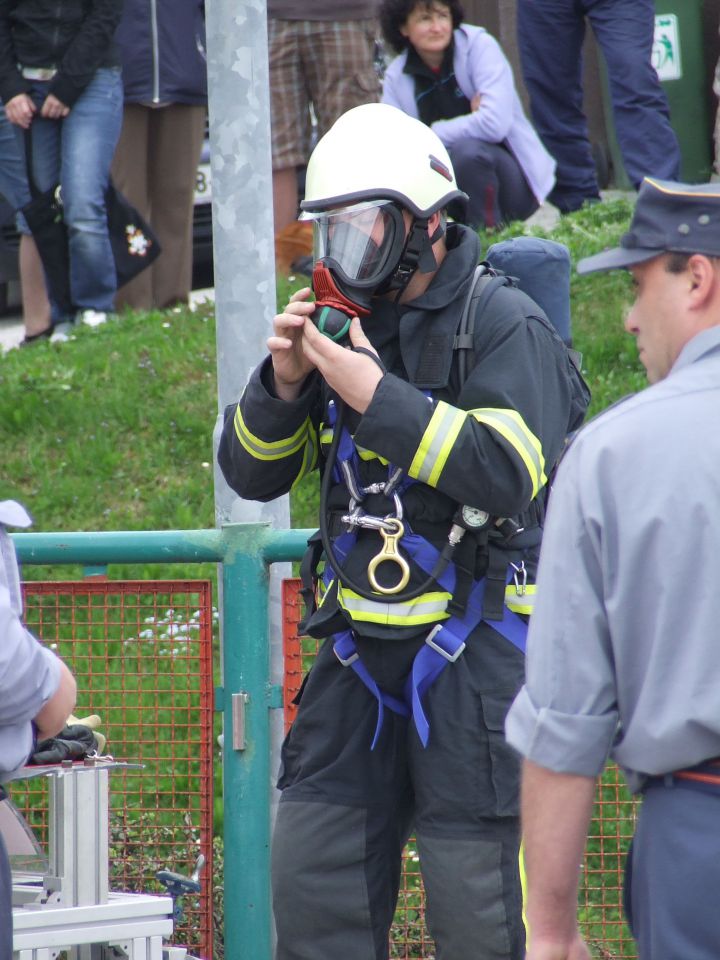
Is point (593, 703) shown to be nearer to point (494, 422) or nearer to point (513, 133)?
point (494, 422)

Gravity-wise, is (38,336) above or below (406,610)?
below

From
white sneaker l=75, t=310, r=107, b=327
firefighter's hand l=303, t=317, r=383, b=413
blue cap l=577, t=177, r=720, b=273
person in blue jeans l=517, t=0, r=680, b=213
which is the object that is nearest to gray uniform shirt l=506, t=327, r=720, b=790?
blue cap l=577, t=177, r=720, b=273

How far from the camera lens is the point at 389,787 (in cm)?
320

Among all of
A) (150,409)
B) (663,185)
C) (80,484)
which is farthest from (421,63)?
(663,185)

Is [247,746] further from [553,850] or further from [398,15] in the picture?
[398,15]

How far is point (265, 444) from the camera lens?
332 centimetres

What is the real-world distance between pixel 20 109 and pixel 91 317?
3.50 ft

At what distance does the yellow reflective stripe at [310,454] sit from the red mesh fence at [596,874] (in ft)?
1.54

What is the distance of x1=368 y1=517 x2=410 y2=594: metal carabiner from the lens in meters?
3.07

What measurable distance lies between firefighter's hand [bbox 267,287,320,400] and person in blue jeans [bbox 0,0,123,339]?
450cm

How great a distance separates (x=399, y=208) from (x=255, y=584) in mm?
1071

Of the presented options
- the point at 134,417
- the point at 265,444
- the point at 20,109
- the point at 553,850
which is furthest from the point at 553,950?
the point at 20,109

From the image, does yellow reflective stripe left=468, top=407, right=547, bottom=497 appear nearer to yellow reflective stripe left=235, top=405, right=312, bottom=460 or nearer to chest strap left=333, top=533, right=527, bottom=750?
chest strap left=333, top=533, right=527, bottom=750

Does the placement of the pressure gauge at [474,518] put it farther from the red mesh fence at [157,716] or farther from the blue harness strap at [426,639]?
the red mesh fence at [157,716]
